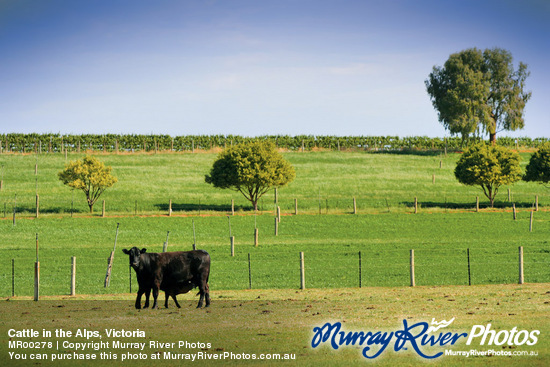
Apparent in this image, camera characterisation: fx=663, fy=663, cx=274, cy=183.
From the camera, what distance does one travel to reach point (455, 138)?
126 meters

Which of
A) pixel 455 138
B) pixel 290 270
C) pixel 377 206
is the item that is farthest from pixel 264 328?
pixel 455 138

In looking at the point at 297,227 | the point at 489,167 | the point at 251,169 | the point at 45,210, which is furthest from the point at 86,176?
the point at 489,167

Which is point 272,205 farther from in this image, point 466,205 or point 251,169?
point 466,205

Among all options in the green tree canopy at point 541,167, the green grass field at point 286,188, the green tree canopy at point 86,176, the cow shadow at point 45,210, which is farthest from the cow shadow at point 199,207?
the green tree canopy at point 541,167

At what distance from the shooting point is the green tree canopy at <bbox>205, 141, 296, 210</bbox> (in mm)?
70688

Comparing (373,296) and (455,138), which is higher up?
(455,138)

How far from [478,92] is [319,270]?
7303 cm

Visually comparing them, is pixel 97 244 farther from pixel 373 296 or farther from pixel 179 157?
pixel 179 157

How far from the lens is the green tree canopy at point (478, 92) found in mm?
100438

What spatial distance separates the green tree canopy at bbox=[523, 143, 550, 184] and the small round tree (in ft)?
5.36

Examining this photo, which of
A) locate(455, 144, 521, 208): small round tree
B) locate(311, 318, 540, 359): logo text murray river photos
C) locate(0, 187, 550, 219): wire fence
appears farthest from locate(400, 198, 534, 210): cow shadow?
locate(311, 318, 540, 359): logo text murray river photos

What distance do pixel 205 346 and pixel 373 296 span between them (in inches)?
427

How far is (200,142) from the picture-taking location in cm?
12331

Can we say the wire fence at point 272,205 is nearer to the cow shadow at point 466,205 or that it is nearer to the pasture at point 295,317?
the cow shadow at point 466,205
